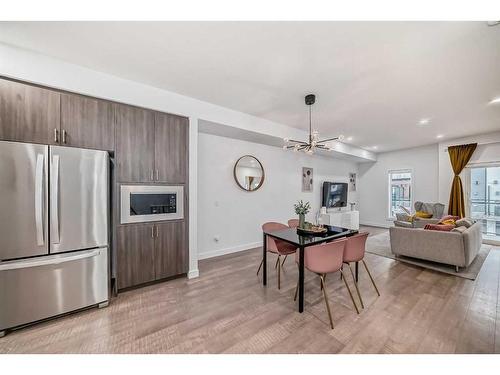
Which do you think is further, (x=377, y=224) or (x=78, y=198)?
(x=377, y=224)

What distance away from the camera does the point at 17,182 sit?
178cm

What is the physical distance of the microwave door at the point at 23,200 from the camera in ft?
5.68

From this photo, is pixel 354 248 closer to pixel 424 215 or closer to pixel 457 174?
pixel 424 215

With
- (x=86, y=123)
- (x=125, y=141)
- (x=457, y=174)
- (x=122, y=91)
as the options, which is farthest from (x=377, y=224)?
(x=86, y=123)

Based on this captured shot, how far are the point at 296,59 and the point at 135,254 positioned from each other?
9.73ft

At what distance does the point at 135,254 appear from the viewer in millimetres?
2500

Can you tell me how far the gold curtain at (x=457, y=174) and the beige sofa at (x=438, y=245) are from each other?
175cm

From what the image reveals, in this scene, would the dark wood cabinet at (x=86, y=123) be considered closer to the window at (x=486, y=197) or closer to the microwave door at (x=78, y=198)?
the microwave door at (x=78, y=198)

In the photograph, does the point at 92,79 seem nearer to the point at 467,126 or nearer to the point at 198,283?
the point at 198,283

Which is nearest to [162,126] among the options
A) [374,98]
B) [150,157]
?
[150,157]

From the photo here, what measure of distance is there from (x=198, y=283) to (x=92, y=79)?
2.86 m

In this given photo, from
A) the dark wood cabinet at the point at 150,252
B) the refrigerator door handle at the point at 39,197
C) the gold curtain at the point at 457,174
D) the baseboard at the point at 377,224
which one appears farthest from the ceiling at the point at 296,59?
the baseboard at the point at 377,224

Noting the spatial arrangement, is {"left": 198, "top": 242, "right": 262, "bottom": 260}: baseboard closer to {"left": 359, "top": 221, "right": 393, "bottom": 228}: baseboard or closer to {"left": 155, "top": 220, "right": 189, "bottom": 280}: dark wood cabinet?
{"left": 155, "top": 220, "right": 189, "bottom": 280}: dark wood cabinet

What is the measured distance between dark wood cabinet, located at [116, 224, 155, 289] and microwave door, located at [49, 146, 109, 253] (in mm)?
287
